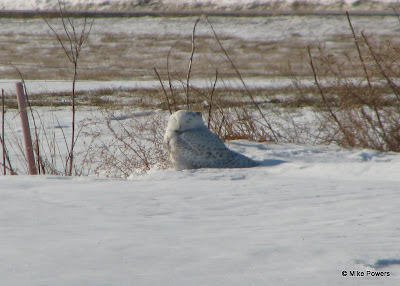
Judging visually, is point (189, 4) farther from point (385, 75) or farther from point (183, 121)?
point (183, 121)

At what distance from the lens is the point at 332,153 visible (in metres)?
6.01

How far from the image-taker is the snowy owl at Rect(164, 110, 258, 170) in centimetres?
528

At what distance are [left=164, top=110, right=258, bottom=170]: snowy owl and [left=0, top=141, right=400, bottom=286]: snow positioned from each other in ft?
0.59

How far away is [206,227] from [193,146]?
2.02 metres

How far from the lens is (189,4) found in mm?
29578

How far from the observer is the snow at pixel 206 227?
2518mm

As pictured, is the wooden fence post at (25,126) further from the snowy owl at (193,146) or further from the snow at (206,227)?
the snowy owl at (193,146)

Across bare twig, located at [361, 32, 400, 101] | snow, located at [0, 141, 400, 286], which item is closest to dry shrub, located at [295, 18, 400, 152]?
bare twig, located at [361, 32, 400, 101]

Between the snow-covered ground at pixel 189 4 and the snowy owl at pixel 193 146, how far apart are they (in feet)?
75.3

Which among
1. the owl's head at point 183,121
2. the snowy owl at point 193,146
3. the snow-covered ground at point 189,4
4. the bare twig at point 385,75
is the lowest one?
the snowy owl at point 193,146

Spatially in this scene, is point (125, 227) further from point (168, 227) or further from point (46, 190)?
point (46, 190)

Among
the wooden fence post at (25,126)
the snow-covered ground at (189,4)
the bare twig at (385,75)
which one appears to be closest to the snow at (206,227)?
the wooden fence post at (25,126)

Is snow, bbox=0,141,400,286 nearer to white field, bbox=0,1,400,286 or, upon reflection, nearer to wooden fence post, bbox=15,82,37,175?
white field, bbox=0,1,400,286

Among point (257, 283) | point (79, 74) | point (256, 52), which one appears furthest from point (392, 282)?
point (256, 52)
